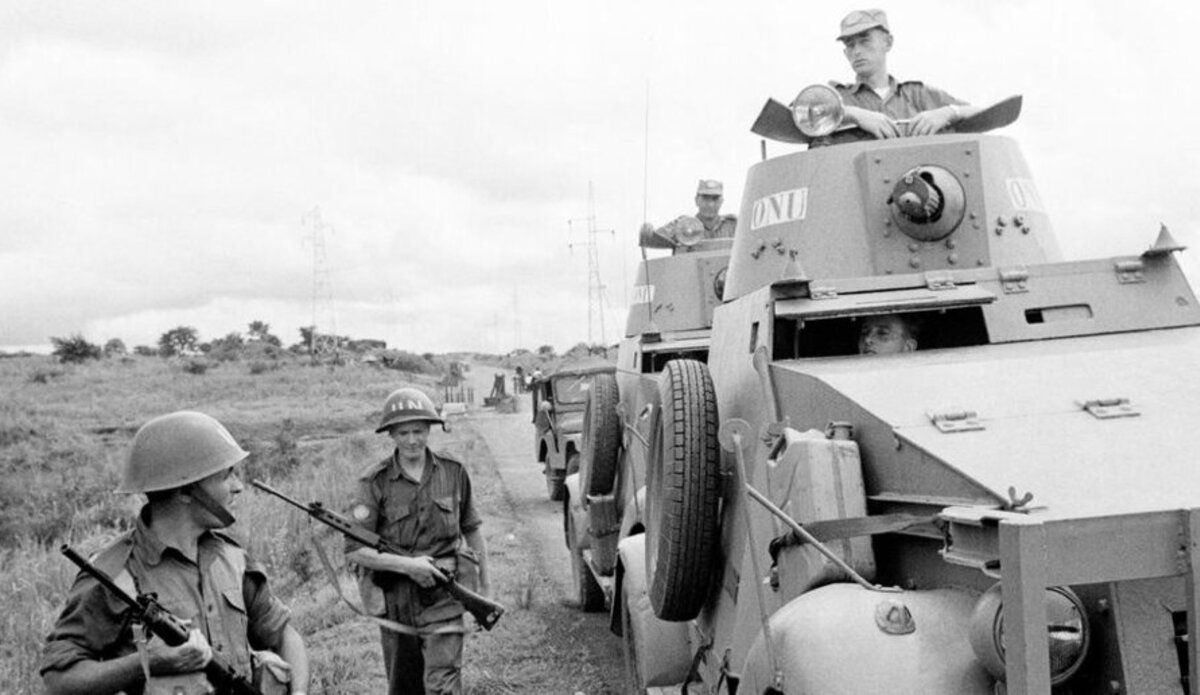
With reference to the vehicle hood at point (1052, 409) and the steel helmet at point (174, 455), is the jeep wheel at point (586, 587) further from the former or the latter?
the steel helmet at point (174, 455)

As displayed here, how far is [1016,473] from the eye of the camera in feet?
11.5

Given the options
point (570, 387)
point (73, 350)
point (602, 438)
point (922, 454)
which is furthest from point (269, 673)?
point (73, 350)

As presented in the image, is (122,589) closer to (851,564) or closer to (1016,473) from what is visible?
(851,564)

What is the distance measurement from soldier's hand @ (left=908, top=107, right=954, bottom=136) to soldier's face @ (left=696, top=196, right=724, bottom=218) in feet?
18.8

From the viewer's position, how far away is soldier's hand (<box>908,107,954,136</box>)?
638 cm

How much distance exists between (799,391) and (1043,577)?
1.84 meters

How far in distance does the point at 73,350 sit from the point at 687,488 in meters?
53.2

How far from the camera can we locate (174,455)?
11.8 feet

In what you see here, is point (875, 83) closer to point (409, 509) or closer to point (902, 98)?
point (902, 98)

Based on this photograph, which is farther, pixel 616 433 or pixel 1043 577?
pixel 616 433

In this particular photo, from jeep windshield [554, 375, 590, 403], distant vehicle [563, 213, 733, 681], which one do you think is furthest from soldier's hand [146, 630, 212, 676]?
jeep windshield [554, 375, 590, 403]

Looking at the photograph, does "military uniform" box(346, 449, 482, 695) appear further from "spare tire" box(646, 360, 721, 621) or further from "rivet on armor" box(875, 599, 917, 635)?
"rivet on armor" box(875, 599, 917, 635)

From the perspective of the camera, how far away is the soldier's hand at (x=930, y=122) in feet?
20.9

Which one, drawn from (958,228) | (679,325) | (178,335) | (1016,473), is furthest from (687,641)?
(178,335)
